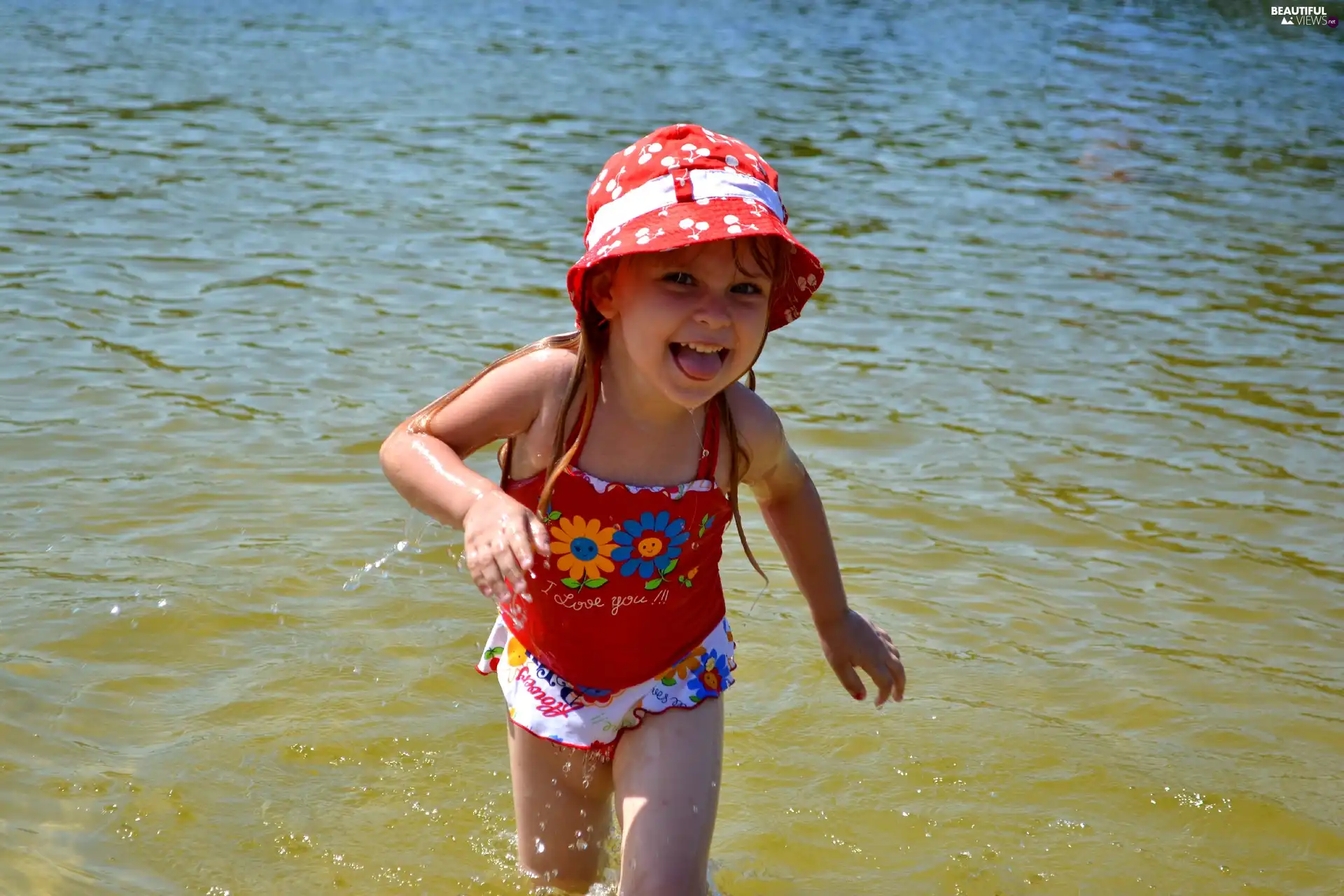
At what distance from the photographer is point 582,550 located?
304 centimetres

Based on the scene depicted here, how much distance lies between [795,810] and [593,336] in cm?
142

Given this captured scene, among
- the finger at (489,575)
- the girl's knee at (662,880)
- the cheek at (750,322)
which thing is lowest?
the girl's knee at (662,880)

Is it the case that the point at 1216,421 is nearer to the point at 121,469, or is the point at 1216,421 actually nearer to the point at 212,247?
the point at 121,469

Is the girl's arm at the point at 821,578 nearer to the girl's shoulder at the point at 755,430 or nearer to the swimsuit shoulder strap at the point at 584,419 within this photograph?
the girl's shoulder at the point at 755,430

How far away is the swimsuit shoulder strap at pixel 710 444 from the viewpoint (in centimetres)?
307

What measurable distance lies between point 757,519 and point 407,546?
51.1 inches

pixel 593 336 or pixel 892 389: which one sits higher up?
pixel 593 336

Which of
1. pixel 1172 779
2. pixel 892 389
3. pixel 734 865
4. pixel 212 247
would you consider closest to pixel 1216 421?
pixel 892 389

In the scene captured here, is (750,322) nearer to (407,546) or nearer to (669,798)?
(669,798)

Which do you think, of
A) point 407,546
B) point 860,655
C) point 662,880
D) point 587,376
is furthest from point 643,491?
point 407,546

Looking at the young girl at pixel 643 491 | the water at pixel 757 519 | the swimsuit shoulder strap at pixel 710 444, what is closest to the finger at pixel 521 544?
the young girl at pixel 643 491

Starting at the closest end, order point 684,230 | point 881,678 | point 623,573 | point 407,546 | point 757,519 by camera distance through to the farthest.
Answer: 1. point 684,230
2. point 623,573
3. point 881,678
4. point 407,546
5. point 757,519

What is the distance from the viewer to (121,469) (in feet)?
17.8

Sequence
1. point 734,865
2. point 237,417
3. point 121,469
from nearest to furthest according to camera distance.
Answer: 1. point 734,865
2. point 121,469
3. point 237,417
